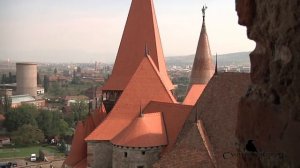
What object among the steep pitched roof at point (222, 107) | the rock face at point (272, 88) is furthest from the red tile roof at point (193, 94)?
the rock face at point (272, 88)

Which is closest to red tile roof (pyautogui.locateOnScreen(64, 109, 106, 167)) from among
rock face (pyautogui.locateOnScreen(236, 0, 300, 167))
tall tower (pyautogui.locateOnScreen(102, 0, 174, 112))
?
tall tower (pyautogui.locateOnScreen(102, 0, 174, 112))

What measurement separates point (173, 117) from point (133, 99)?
79.2 inches

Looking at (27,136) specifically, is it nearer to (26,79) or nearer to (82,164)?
(82,164)

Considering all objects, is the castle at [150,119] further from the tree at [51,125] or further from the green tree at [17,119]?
the green tree at [17,119]

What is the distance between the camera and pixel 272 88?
7.75 feet

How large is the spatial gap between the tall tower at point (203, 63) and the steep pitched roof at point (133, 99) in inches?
266

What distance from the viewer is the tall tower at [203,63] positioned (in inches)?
835

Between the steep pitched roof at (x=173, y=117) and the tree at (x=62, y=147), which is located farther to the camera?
the tree at (x=62, y=147)

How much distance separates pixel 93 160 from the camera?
45.7 ft

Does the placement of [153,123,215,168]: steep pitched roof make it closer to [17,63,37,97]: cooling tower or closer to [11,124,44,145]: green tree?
[11,124,44,145]: green tree

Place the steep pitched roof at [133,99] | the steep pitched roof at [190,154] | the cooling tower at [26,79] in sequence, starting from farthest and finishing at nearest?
1. the cooling tower at [26,79]
2. the steep pitched roof at [133,99]
3. the steep pitched roof at [190,154]

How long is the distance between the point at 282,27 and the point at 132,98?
12.2 metres

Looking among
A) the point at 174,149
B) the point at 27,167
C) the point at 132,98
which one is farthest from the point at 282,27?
the point at 27,167

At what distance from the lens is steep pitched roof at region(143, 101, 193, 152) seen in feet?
40.6
